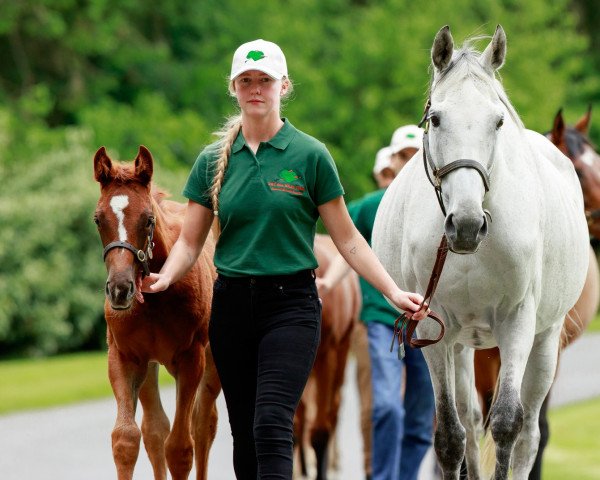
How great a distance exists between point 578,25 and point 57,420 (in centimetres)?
2898

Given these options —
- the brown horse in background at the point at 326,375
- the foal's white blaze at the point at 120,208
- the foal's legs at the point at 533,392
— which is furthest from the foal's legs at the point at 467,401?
the brown horse in background at the point at 326,375

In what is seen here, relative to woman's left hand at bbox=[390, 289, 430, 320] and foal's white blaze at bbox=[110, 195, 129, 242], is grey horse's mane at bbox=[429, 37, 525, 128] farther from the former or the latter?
foal's white blaze at bbox=[110, 195, 129, 242]

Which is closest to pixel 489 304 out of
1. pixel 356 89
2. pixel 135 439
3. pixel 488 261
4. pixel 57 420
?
pixel 488 261

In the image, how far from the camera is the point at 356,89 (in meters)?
26.8

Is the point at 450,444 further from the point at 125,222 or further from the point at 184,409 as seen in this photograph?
the point at 125,222

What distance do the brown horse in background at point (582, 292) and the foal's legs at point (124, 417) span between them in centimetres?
263

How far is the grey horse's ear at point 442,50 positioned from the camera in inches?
230

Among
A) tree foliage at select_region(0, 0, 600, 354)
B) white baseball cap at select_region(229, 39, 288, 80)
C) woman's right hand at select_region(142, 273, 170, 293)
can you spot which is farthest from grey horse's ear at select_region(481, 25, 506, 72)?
tree foliage at select_region(0, 0, 600, 354)

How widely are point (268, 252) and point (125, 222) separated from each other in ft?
2.86

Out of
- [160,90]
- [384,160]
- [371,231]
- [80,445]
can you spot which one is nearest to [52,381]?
[80,445]

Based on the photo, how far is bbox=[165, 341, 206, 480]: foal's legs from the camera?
268 inches

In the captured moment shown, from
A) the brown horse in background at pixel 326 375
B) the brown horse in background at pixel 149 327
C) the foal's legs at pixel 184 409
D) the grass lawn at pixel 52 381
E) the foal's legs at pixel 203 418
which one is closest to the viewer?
the brown horse in background at pixel 149 327

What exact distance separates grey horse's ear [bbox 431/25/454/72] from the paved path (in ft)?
16.5

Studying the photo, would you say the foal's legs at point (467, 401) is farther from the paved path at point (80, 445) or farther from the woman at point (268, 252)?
the paved path at point (80, 445)
